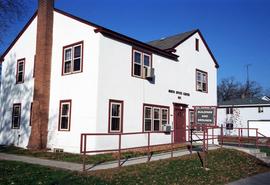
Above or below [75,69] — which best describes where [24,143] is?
below

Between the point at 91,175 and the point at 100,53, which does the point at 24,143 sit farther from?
the point at 91,175

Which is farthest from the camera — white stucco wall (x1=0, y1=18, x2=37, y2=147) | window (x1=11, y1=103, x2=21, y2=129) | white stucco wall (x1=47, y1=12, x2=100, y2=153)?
window (x1=11, y1=103, x2=21, y2=129)

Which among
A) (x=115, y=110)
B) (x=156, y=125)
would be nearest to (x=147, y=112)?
(x=156, y=125)

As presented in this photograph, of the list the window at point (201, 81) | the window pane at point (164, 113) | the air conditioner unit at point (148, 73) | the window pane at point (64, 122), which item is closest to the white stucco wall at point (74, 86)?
the window pane at point (64, 122)

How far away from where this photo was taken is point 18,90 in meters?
22.5

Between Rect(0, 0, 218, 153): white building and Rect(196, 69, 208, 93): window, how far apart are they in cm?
9

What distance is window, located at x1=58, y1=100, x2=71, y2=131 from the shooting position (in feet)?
59.7

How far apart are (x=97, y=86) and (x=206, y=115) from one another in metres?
5.89

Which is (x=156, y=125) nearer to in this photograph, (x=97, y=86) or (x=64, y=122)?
(x=97, y=86)

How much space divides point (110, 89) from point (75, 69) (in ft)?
8.37

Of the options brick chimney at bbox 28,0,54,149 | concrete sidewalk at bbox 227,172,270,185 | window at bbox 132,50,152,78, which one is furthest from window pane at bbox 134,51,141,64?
concrete sidewalk at bbox 227,172,270,185

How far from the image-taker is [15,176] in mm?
10250

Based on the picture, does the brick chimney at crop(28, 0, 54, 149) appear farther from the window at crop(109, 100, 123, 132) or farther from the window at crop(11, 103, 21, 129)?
the window at crop(109, 100, 123, 132)

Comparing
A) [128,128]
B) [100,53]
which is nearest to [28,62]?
[100,53]
